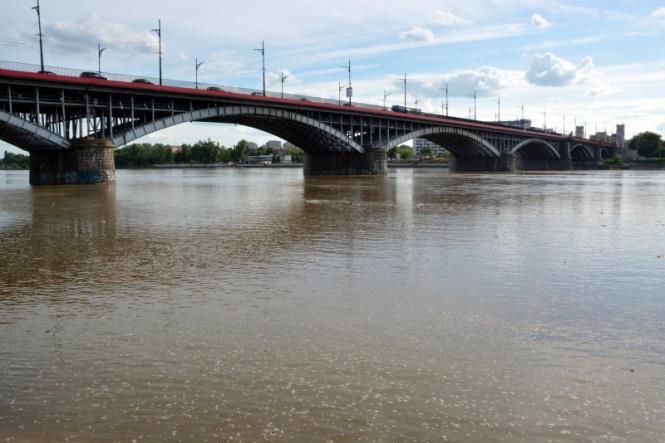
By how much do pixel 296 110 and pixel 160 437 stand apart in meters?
72.0

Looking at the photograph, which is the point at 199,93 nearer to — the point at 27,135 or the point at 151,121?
the point at 151,121

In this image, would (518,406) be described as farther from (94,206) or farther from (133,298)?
(94,206)

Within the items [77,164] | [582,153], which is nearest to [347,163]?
[77,164]

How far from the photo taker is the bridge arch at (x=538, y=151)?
148 meters

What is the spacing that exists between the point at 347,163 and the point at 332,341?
276 feet

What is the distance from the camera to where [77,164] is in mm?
54656

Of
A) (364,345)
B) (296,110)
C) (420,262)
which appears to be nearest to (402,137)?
(296,110)

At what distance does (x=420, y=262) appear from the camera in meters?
13.6

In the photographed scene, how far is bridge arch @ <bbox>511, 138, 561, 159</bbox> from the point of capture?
147875mm

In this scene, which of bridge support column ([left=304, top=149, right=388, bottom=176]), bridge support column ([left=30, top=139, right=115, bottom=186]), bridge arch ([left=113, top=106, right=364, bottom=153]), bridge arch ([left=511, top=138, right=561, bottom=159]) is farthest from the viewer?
bridge arch ([left=511, top=138, right=561, bottom=159])

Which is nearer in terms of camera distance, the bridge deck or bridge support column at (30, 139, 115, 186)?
the bridge deck

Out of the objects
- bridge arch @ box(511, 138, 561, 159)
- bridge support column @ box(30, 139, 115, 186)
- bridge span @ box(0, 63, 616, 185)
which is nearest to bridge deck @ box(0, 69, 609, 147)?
bridge span @ box(0, 63, 616, 185)

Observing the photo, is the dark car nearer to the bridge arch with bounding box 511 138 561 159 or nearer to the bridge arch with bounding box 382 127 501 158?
the bridge arch with bounding box 382 127 501 158

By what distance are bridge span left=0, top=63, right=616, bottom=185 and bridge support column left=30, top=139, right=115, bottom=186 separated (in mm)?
87
